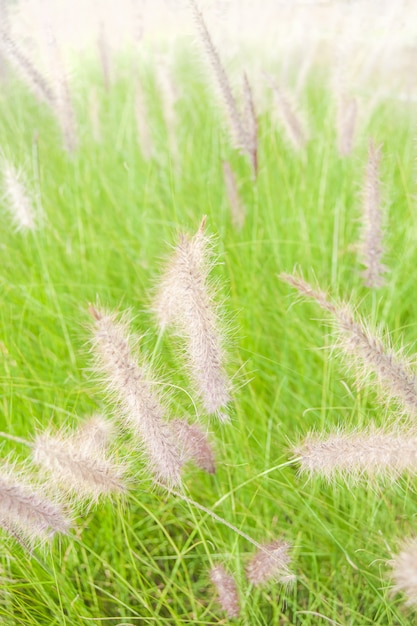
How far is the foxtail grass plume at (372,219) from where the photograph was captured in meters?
1.23

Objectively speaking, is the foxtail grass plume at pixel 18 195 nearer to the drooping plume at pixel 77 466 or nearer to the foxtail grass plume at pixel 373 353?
the drooping plume at pixel 77 466

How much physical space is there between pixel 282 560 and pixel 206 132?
2005mm

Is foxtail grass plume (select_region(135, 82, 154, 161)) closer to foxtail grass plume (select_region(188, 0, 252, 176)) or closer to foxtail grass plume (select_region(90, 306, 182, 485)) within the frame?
foxtail grass plume (select_region(188, 0, 252, 176))

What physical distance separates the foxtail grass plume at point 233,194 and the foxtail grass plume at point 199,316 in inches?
21.4

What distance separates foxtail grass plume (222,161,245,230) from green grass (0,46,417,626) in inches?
1.9

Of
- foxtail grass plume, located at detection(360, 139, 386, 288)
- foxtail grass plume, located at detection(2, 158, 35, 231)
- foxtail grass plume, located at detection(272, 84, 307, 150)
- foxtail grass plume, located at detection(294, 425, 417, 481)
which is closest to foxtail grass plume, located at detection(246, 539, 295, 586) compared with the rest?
foxtail grass plume, located at detection(294, 425, 417, 481)

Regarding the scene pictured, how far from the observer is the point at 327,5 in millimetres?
2973

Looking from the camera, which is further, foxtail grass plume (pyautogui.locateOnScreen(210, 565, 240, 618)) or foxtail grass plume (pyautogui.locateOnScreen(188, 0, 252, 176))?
foxtail grass plume (pyautogui.locateOnScreen(188, 0, 252, 176))

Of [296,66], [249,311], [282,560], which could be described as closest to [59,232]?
[249,311]

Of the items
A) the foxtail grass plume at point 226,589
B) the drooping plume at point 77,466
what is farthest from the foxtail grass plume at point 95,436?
the foxtail grass plume at point 226,589

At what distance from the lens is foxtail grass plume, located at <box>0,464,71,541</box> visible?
0.88 meters

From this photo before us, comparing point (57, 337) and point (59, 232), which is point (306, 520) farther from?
point (59, 232)

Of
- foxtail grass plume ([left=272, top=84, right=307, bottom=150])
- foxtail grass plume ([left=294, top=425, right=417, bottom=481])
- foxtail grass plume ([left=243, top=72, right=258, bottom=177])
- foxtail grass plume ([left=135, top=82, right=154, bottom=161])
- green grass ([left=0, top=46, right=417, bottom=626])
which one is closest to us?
foxtail grass plume ([left=294, top=425, right=417, bottom=481])

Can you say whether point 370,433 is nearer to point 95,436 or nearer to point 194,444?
point 194,444
